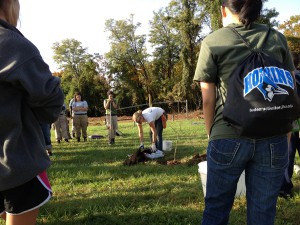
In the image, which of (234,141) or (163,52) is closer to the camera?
(234,141)

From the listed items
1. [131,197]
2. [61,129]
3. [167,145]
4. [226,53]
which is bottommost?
[131,197]

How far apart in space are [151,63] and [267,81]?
43.7m

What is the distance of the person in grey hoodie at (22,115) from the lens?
1.39 metres

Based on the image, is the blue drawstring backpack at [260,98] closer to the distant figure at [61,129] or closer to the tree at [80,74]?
the distant figure at [61,129]

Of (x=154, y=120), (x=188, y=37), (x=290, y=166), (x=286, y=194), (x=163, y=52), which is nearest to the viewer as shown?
(x=286, y=194)

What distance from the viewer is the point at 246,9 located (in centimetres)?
170

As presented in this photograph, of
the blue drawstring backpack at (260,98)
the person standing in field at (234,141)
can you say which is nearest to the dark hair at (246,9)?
the person standing in field at (234,141)

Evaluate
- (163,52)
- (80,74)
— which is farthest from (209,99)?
(80,74)

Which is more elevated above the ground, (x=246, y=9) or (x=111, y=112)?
(x=246, y=9)

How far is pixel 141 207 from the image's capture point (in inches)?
140

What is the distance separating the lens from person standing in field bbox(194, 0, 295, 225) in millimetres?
1672

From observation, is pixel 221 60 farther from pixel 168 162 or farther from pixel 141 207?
pixel 168 162

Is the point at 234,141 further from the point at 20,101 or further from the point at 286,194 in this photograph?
Answer: the point at 286,194

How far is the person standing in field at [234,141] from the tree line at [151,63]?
34.2 metres
